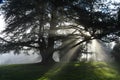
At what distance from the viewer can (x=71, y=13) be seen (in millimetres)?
34344

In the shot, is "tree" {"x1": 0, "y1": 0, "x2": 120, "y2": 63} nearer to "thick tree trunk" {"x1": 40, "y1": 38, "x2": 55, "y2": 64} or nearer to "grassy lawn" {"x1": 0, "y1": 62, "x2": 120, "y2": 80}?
"thick tree trunk" {"x1": 40, "y1": 38, "x2": 55, "y2": 64}

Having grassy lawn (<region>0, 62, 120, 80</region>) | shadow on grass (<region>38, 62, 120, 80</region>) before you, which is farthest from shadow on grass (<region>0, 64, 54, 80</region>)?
shadow on grass (<region>38, 62, 120, 80</region>)

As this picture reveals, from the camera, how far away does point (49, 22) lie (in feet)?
116

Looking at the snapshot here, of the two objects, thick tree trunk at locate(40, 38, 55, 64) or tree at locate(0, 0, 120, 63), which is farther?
thick tree trunk at locate(40, 38, 55, 64)

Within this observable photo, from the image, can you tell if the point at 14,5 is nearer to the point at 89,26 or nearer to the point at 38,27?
the point at 38,27

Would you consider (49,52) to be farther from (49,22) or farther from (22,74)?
(22,74)

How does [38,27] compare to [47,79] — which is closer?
[47,79]

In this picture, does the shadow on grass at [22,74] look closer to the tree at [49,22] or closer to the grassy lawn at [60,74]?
the grassy lawn at [60,74]

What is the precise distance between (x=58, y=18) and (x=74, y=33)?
19.4 feet

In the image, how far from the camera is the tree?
3412 cm

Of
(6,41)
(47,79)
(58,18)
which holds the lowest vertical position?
→ (47,79)

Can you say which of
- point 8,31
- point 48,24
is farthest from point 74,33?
point 8,31

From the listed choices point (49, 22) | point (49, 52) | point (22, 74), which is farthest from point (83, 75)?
point (49, 52)

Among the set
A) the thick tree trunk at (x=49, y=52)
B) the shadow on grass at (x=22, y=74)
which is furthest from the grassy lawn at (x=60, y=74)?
the thick tree trunk at (x=49, y=52)
